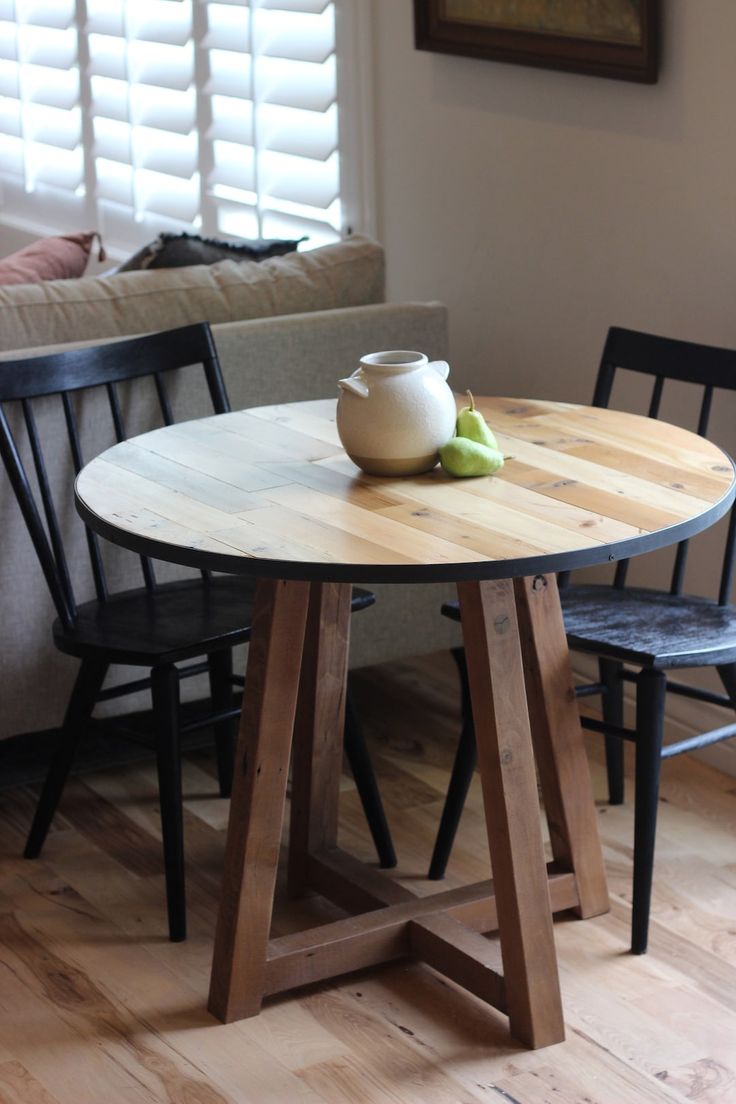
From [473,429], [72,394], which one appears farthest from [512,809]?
[72,394]

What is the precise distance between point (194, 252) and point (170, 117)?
46.7 inches

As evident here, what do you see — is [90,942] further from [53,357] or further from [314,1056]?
[53,357]

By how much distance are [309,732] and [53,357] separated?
732 mm

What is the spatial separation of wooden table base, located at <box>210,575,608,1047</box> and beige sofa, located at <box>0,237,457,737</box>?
55 centimetres

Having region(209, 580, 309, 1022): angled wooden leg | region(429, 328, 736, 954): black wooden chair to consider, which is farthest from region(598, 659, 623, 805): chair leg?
region(209, 580, 309, 1022): angled wooden leg

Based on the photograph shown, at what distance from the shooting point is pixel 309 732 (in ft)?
7.73

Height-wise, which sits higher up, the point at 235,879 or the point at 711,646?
the point at 711,646

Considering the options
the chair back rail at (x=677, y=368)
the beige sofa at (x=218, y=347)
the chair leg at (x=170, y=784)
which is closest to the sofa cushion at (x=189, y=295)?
the beige sofa at (x=218, y=347)

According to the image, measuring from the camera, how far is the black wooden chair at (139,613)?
7.59 feet

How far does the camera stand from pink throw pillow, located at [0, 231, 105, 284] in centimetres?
313

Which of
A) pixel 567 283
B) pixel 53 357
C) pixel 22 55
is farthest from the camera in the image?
pixel 22 55

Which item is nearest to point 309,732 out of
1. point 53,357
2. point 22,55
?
point 53,357

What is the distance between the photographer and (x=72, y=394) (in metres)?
2.61

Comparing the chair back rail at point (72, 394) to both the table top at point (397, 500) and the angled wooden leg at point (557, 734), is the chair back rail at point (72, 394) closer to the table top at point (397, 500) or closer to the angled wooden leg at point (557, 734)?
the table top at point (397, 500)
